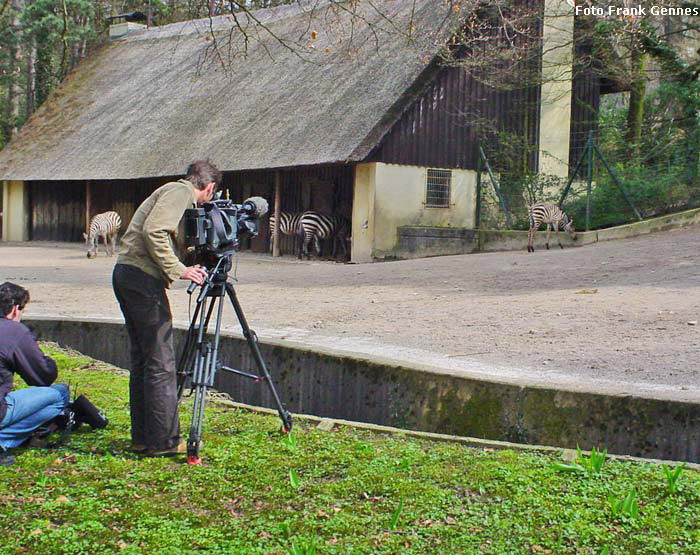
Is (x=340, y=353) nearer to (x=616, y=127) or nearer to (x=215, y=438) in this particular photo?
(x=215, y=438)

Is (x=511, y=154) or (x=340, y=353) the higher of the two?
(x=511, y=154)

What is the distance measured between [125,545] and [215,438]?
1785 mm

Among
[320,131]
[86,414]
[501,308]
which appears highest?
[320,131]

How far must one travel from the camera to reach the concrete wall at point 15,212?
107 feet

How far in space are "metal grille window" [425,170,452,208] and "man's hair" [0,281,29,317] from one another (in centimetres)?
1627

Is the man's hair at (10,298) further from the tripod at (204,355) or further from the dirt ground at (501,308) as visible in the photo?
the dirt ground at (501,308)

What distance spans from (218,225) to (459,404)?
2360mm

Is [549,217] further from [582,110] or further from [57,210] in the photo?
[57,210]

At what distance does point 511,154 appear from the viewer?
2283cm

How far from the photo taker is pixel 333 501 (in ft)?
15.0

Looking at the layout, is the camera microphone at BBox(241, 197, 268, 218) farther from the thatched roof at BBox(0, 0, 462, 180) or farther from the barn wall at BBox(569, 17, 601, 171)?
the barn wall at BBox(569, 17, 601, 171)

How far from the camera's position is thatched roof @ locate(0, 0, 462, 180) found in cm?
2114

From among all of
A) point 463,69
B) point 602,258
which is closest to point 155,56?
point 463,69

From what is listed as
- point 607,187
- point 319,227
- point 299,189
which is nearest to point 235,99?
point 299,189
